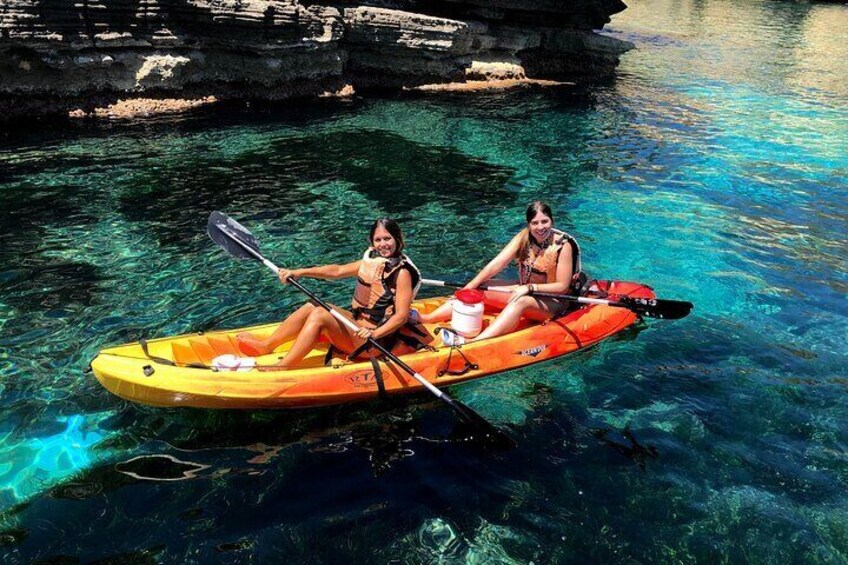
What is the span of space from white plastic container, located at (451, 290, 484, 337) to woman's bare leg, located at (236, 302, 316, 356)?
5.04 feet

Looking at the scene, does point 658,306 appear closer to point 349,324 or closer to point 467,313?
point 467,313

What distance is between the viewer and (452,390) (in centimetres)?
657

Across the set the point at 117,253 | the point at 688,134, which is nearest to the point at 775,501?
the point at 117,253

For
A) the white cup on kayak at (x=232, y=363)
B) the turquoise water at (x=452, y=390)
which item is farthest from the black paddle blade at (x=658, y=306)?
the white cup on kayak at (x=232, y=363)

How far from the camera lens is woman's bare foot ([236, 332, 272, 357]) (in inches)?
250

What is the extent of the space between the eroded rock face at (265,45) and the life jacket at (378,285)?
35.0ft

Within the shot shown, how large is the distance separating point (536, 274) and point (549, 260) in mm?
238

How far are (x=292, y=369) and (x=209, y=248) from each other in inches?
168

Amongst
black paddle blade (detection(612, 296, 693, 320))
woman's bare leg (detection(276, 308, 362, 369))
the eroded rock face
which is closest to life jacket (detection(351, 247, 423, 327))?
woman's bare leg (detection(276, 308, 362, 369))

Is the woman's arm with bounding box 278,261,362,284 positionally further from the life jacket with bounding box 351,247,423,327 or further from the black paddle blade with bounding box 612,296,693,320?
the black paddle blade with bounding box 612,296,693,320

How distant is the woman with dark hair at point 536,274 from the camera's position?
6906mm

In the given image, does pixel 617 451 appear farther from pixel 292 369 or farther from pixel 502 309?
pixel 292 369

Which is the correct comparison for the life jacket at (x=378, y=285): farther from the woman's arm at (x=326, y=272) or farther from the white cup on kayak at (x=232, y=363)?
the white cup on kayak at (x=232, y=363)

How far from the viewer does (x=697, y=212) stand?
461 inches
